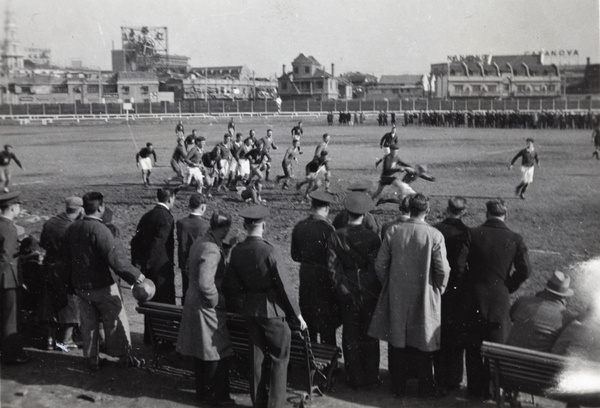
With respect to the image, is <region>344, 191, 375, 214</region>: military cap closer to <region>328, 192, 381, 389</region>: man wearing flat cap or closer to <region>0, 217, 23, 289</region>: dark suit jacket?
<region>328, 192, 381, 389</region>: man wearing flat cap

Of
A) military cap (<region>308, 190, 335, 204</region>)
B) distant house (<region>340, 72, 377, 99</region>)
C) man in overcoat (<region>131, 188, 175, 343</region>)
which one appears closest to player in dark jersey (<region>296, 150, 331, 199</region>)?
man in overcoat (<region>131, 188, 175, 343</region>)

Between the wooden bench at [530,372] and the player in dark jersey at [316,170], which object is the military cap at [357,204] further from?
the player in dark jersey at [316,170]

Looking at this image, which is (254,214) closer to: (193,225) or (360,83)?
(193,225)

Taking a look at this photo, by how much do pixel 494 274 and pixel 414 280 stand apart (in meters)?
0.70

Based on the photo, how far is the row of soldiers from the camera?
1785 inches

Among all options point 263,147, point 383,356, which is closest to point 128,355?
point 383,356

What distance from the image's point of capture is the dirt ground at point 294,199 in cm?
573

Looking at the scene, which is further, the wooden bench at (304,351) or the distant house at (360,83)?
the distant house at (360,83)

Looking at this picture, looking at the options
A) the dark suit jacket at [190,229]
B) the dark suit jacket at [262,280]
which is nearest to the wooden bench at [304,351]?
the dark suit jacket at [262,280]

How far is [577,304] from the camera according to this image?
7863mm

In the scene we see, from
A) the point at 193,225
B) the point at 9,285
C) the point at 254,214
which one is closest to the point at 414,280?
the point at 254,214

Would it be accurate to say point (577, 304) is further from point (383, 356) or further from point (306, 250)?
point (306, 250)

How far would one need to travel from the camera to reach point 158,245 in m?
7.04

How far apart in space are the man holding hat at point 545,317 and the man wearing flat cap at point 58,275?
4719 millimetres
